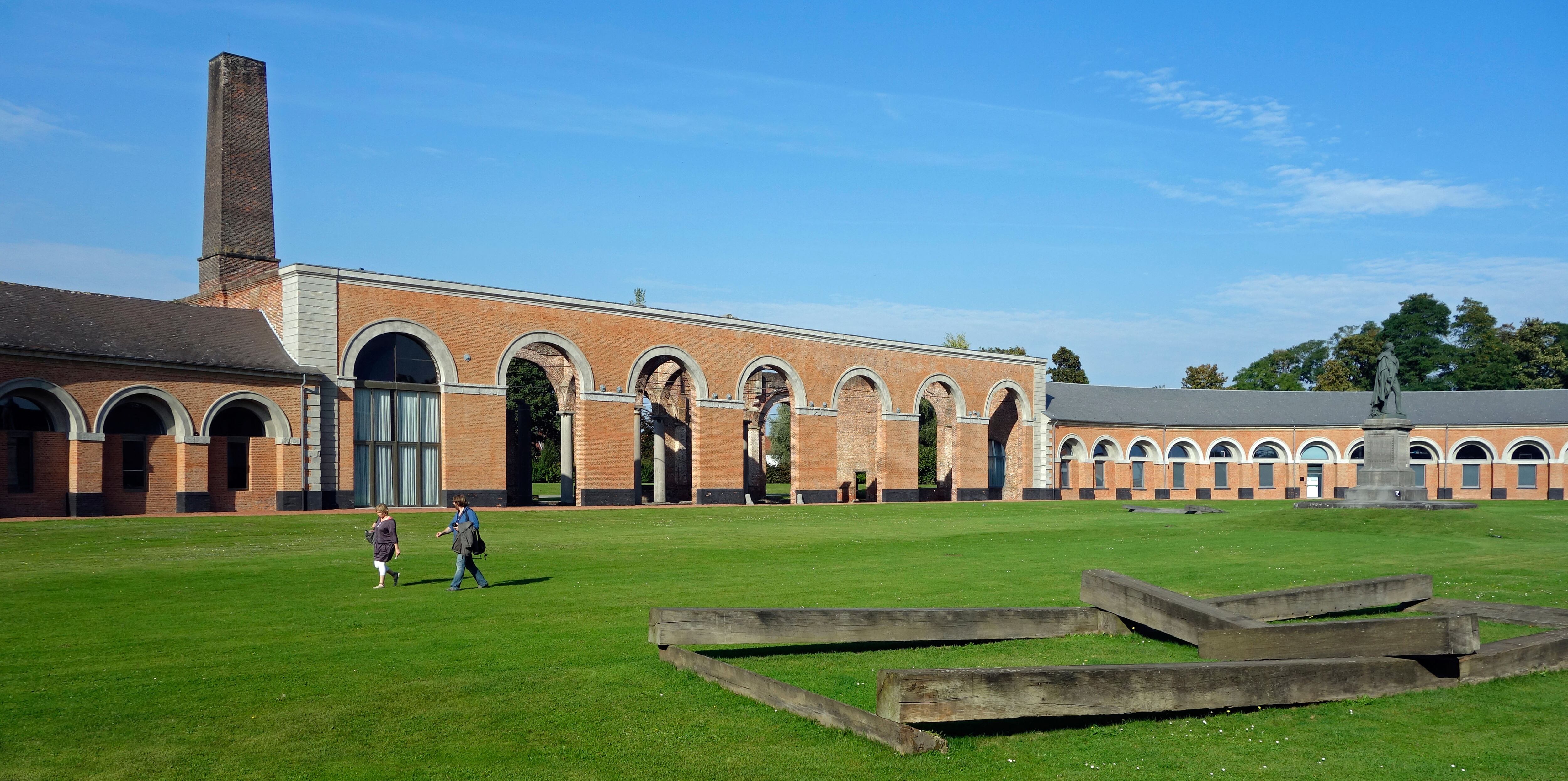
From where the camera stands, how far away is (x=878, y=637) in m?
8.16

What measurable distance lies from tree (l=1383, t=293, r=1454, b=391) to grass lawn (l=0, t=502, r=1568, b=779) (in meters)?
73.1

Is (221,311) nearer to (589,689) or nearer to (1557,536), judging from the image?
(589,689)

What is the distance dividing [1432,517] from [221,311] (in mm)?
34133

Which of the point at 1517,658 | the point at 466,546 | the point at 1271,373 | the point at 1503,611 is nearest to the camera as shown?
the point at 1517,658

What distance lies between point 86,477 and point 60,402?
198cm

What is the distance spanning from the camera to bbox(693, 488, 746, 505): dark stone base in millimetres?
43438

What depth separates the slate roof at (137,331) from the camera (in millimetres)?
28125

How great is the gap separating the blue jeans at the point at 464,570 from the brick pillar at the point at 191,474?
18.5 meters

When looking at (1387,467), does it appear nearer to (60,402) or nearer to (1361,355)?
(60,402)

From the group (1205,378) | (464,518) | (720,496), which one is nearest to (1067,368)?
(1205,378)

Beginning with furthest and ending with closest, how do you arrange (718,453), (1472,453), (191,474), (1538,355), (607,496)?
1. (1538,355)
2. (1472,453)
3. (718,453)
4. (607,496)
5. (191,474)

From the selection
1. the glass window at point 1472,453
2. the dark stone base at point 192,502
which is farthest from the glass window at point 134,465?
the glass window at point 1472,453

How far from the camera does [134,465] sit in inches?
1161

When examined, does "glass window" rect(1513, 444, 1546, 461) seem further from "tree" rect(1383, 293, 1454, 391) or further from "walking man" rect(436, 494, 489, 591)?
"walking man" rect(436, 494, 489, 591)
